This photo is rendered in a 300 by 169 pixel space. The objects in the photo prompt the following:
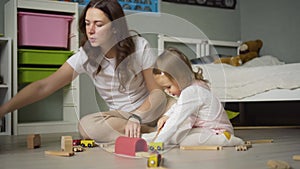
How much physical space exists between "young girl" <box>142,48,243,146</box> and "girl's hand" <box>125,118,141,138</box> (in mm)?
47

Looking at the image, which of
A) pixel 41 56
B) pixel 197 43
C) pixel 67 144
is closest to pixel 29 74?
pixel 41 56

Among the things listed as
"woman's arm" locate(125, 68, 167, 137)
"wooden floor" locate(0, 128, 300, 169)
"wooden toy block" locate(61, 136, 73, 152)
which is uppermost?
"woman's arm" locate(125, 68, 167, 137)

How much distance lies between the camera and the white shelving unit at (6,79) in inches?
83.8

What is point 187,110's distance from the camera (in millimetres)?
1229

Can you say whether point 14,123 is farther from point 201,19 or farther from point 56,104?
point 201,19

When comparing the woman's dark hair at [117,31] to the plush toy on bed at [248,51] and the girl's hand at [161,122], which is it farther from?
the plush toy on bed at [248,51]

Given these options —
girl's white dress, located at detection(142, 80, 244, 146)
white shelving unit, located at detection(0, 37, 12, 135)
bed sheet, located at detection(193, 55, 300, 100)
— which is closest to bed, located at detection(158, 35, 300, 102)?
bed sheet, located at detection(193, 55, 300, 100)

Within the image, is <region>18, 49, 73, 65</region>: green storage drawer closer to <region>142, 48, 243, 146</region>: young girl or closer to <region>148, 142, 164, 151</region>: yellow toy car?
<region>142, 48, 243, 146</region>: young girl

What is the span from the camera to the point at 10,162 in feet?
3.54

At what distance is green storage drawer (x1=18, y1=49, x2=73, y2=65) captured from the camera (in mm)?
2203

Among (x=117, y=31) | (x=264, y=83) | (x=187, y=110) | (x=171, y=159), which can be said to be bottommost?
(x=171, y=159)

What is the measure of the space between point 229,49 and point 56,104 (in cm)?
143

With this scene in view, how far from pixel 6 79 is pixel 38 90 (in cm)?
91

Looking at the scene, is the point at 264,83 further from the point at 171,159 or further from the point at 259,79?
→ the point at 171,159
